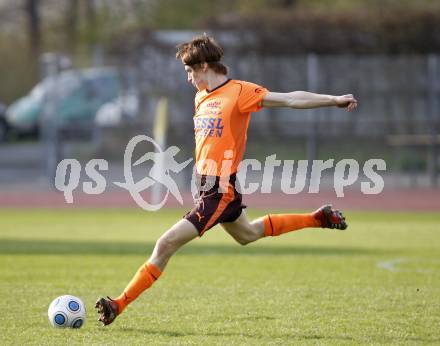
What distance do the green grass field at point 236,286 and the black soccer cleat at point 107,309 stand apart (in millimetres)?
87

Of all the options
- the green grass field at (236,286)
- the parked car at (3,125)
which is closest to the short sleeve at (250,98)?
the green grass field at (236,286)

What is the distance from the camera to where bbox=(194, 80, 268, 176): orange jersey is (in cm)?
665

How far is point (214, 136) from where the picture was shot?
21.9 feet

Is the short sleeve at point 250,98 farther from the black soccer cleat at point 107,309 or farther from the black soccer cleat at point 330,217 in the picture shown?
the black soccer cleat at point 107,309

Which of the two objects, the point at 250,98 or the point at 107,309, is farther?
the point at 250,98

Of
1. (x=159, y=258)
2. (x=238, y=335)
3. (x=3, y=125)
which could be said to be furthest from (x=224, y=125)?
(x=3, y=125)

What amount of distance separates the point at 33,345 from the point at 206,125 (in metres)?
1.94

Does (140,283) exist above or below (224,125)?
below

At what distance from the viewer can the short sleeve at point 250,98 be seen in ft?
22.1

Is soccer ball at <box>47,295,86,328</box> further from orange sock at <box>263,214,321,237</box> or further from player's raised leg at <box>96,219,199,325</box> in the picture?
orange sock at <box>263,214,321,237</box>

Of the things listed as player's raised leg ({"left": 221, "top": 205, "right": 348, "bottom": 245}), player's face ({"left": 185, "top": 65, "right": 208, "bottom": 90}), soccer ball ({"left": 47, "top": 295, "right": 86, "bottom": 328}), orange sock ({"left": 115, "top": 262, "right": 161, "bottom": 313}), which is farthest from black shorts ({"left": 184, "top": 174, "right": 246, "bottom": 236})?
soccer ball ({"left": 47, "top": 295, "right": 86, "bottom": 328})

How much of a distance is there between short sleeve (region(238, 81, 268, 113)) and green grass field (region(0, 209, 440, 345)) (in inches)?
59.3

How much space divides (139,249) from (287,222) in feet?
15.8

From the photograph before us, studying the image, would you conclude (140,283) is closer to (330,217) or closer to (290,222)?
(290,222)
